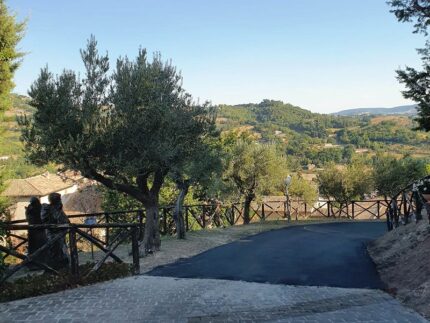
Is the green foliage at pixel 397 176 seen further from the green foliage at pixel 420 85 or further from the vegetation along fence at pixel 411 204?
the green foliage at pixel 420 85

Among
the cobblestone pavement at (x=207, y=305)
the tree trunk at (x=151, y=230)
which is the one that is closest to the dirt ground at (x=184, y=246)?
the tree trunk at (x=151, y=230)

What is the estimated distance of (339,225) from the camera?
20188mm

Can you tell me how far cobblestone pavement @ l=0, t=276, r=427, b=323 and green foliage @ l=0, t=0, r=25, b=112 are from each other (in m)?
11.2

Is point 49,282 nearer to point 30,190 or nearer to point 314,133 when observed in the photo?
point 30,190

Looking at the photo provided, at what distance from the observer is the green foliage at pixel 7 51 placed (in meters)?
15.3

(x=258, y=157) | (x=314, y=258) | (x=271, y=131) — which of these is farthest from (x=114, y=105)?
(x=271, y=131)

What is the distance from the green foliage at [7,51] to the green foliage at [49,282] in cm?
1032

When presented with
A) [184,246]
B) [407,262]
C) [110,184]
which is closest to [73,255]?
[110,184]

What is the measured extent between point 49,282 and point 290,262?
253 inches

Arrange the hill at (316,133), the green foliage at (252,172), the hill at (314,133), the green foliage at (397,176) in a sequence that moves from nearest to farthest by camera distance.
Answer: the green foliage at (252,172), the green foliage at (397,176), the hill at (314,133), the hill at (316,133)

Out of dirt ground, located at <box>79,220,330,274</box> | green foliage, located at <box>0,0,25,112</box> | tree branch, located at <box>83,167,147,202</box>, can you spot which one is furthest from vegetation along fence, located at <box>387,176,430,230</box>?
green foliage, located at <box>0,0,25,112</box>

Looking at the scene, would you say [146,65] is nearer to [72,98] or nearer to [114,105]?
[114,105]

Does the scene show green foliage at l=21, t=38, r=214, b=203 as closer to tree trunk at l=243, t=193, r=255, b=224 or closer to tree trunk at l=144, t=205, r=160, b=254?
tree trunk at l=144, t=205, r=160, b=254

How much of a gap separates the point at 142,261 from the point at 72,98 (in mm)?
5229
